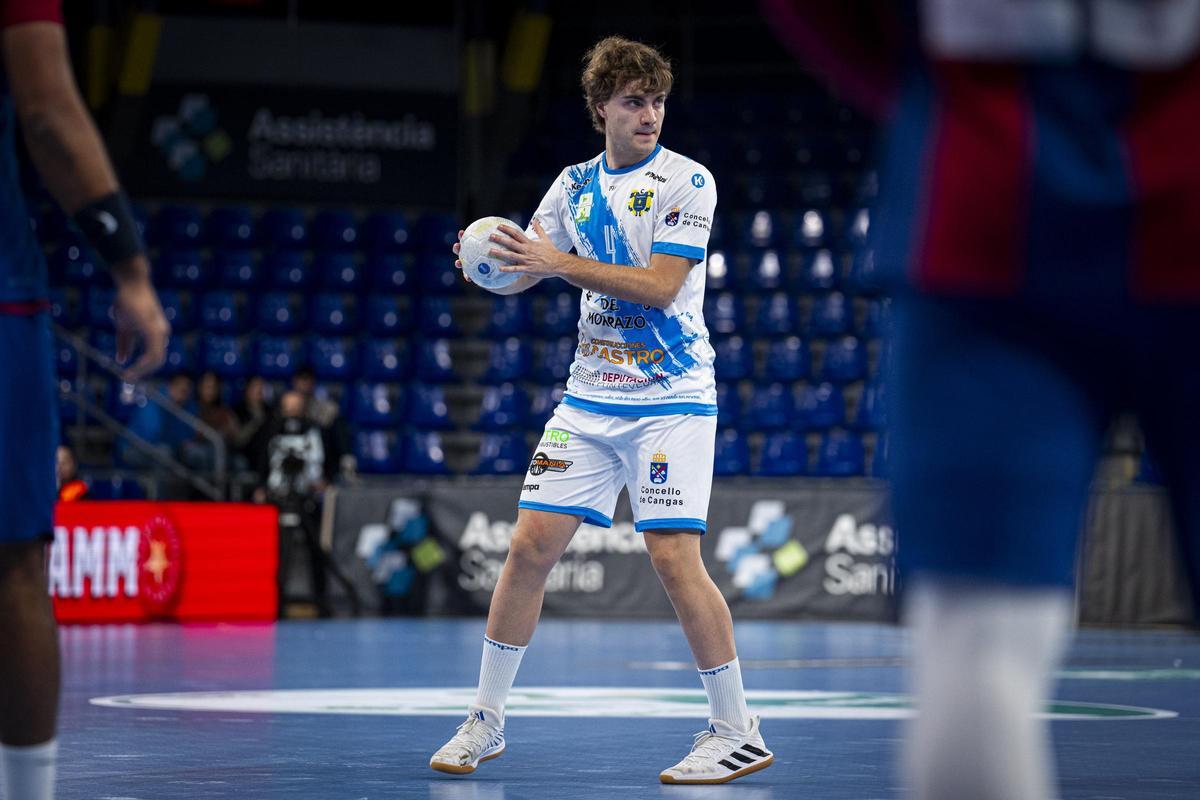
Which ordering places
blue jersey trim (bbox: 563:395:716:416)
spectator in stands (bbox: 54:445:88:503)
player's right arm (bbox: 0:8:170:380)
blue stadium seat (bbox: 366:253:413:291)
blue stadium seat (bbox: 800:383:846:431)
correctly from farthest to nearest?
blue stadium seat (bbox: 366:253:413:291)
blue stadium seat (bbox: 800:383:846:431)
spectator in stands (bbox: 54:445:88:503)
blue jersey trim (bbox: 563:395:716:416)
player's right arm (bbox: 0:8:170:380)

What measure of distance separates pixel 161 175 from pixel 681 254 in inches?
642

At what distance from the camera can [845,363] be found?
59.2 ft

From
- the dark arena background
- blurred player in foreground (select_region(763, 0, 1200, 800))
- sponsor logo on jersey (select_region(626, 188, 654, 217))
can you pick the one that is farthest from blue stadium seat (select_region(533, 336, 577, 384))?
blurred player in foreground (select_region(763, 0, 1200, 800))

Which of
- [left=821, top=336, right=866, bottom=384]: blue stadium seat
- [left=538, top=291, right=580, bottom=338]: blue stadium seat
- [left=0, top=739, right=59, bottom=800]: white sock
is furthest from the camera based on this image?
[left=538, top=291, right=580, bottom=338]: blue stadium seat

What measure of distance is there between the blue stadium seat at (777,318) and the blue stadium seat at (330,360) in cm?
432

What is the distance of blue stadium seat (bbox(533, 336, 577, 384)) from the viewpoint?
18.4m

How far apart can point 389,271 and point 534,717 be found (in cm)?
1337

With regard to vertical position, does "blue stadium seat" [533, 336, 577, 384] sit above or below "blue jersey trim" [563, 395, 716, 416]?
above

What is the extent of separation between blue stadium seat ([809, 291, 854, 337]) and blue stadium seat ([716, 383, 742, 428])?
1064mm

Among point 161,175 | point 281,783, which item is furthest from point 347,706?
point 161,175

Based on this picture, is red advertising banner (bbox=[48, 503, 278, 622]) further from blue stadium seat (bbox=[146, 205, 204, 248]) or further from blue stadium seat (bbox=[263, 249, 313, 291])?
blue stadium seat (bbox=[146, 205, 204, 248])

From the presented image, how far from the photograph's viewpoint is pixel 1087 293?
5.17 feet

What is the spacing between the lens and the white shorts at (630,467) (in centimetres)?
508

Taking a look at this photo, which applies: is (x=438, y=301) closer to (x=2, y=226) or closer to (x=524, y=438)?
(x=524, y=438)
